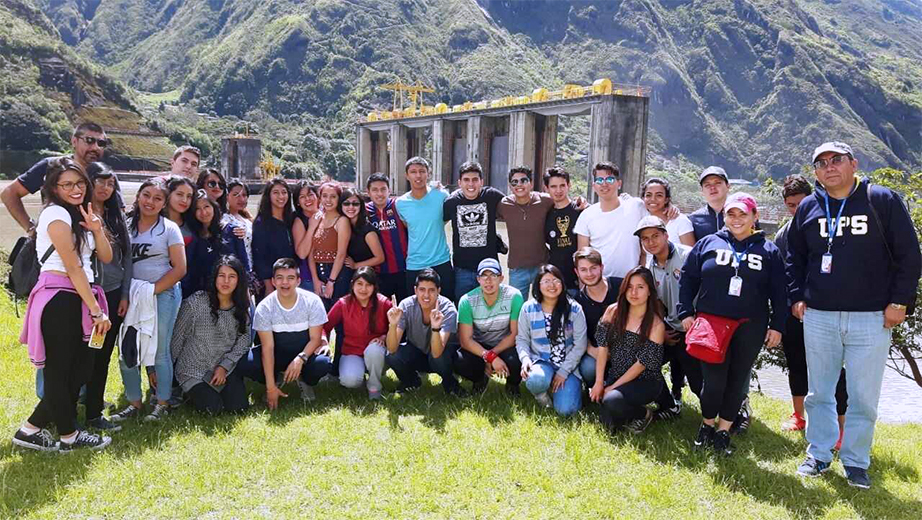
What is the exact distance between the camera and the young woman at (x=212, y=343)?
18.0 ft

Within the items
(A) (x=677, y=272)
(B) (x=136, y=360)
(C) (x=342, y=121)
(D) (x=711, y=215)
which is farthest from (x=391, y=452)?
(C) (x=342, y=121)

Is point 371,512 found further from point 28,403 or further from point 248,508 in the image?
point 28,403

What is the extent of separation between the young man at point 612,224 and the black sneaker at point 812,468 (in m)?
2.07

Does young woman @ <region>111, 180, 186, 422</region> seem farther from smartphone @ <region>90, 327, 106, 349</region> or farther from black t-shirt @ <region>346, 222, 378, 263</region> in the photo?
black t-shirt @ <region>346, 222, 378, 263</region>

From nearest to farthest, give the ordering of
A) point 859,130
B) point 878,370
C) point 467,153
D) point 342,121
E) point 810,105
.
A: point 878,370 → point 467,153 → point 342,121 → point 859,130 → point 810,105

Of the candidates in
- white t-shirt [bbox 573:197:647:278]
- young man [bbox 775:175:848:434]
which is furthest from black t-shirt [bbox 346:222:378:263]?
young man [bbox 775:175:848:434]

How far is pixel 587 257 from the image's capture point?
5426 mm

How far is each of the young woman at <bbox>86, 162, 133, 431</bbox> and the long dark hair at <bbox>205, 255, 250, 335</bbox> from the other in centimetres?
68

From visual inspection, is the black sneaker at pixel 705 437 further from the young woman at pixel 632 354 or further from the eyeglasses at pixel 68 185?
the eyeglasses at pixel 68 185

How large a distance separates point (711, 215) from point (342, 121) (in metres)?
121

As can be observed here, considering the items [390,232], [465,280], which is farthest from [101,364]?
[465,280]

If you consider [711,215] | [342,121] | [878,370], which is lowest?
[878,370]

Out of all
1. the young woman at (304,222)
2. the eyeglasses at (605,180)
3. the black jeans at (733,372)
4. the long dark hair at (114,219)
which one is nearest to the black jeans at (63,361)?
the long dark hair at (114,219)

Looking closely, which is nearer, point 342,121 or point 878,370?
point 878,370
